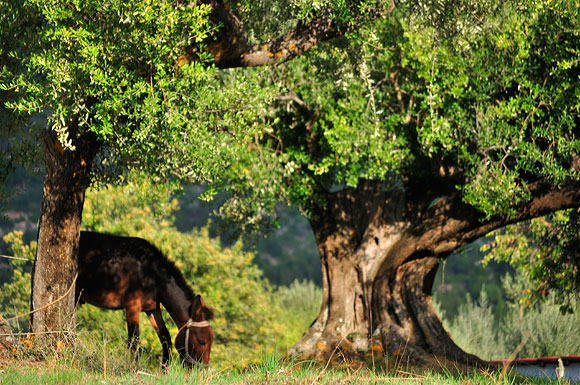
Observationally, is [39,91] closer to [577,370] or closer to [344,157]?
[344,157]

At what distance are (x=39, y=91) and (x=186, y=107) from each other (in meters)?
2.28

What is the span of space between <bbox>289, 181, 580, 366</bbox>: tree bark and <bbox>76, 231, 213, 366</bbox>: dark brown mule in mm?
3510

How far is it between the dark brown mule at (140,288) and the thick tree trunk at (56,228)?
1.65m

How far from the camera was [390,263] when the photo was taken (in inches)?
633

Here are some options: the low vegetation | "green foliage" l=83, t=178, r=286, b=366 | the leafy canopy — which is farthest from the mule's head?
"green foliage" l=83, t=178, r=286, b=366

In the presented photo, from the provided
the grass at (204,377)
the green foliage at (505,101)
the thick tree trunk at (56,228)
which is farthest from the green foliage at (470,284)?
the grass at (204,377)

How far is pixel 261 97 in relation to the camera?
Result: 440 inches

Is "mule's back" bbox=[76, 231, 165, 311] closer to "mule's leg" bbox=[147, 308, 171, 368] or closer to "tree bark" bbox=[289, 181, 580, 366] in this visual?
"mule's leg" bbox=[147, 308, 171, 368]

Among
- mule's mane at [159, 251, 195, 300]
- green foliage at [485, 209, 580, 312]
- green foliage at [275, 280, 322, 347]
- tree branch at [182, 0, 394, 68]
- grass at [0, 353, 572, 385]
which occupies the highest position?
tree branch at [182, 0, 394, 68]

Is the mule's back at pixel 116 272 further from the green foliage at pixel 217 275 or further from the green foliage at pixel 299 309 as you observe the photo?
the green foliage at pixel 299 309

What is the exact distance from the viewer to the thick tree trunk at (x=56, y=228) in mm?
11305

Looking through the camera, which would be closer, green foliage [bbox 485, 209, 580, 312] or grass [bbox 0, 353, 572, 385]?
grass [bbox 0, 353, 572, 385]

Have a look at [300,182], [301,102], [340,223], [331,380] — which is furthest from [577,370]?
[331,380]

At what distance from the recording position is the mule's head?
12.9 m
